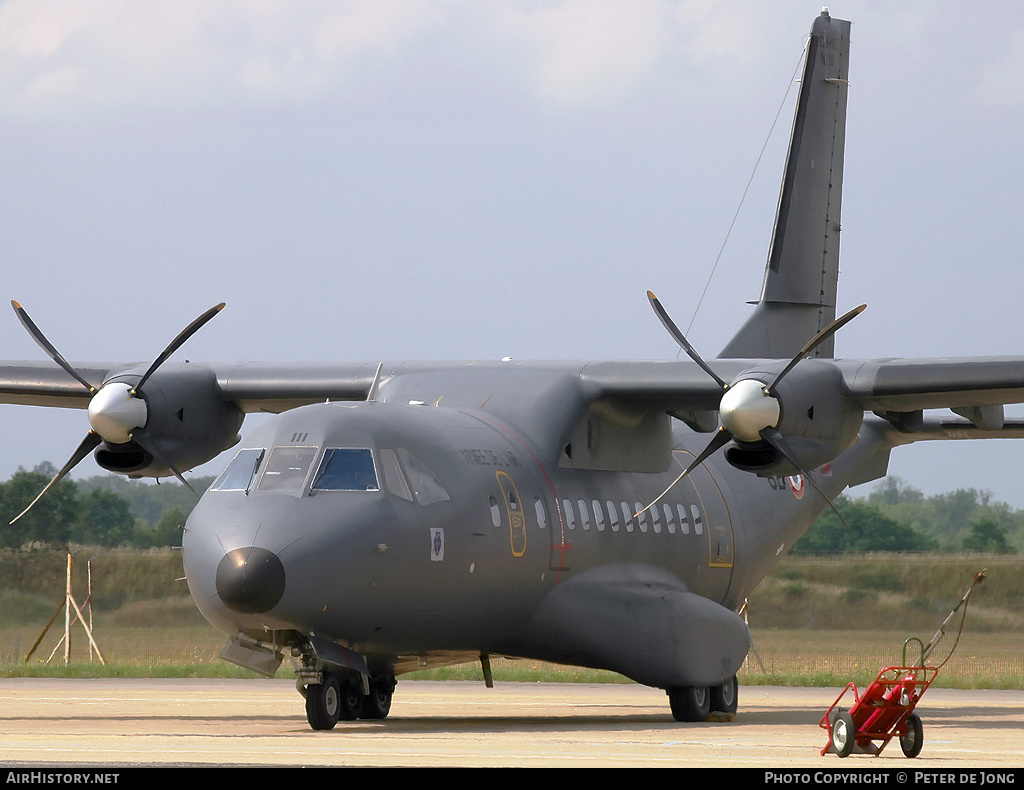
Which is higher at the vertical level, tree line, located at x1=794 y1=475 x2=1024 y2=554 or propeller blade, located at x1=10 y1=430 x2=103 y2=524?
propeller blade, located at x1=10 y1=430 x2=103 y2=524

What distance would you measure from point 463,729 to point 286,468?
357 cm

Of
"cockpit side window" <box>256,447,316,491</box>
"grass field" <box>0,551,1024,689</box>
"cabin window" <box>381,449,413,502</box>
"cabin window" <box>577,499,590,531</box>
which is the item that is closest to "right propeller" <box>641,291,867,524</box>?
"cabin window" <box>577,499,590,531</box>

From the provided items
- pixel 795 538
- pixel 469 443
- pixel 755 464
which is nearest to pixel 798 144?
pixel 795 538

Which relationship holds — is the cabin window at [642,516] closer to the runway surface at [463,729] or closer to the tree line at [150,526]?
the runway surface at [463,729]

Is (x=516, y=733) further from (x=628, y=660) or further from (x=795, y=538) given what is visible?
(x=795, y=538)

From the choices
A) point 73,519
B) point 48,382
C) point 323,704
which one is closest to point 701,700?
point 323,704

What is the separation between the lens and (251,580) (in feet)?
47.5

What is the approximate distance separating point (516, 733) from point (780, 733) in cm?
273

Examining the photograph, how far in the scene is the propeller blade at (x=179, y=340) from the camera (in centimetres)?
1906

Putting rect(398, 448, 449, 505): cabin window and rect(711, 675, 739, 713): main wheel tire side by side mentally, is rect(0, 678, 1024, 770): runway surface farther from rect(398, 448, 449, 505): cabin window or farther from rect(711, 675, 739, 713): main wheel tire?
rect(398, 448, 449, 505): cabin window

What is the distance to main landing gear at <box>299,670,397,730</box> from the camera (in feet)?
53.0

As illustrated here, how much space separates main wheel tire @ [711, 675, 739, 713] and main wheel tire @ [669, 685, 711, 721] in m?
0.31

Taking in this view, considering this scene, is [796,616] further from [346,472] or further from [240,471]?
[240,471]
